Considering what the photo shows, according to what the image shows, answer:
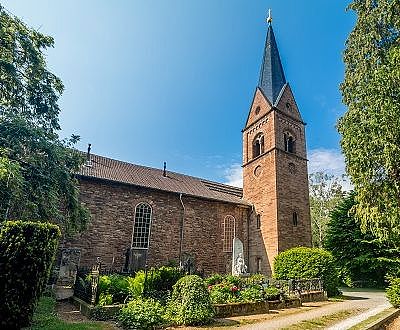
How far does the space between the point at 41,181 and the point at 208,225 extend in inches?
530

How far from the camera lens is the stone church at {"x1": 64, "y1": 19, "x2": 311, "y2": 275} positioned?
18259 millimetres

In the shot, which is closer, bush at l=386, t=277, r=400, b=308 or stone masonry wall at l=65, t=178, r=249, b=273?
bush at l=386, t=277, r=400, b=308

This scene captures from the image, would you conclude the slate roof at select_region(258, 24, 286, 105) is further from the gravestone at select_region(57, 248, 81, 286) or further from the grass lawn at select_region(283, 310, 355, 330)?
the gravestone at select_region(57, 248, 81, 286)

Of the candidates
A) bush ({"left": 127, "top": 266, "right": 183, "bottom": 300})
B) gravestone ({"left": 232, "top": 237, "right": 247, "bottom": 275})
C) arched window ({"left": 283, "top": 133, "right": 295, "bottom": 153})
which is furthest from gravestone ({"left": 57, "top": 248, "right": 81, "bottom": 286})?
arched window ({"left": 283, "top": 133, "right": 295, "bottom": 153})

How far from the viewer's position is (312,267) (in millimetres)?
16281

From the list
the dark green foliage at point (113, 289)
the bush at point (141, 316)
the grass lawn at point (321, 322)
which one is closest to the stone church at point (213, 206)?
the dark green foliage at point (113, 289)

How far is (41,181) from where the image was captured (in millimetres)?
11117

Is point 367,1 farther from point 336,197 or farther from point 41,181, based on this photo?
point 336,197

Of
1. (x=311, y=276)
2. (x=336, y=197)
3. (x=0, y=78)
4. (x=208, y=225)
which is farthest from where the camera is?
(x=336, y=197)

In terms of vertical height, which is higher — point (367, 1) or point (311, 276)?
point (367, 1)

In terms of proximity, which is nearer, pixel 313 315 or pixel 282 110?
pixel 313 315

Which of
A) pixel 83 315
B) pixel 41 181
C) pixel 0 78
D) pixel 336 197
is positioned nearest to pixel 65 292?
pixel 83 315

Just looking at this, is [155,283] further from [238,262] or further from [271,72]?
[271,72]

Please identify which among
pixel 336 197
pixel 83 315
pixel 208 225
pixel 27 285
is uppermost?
pixel 336 197
